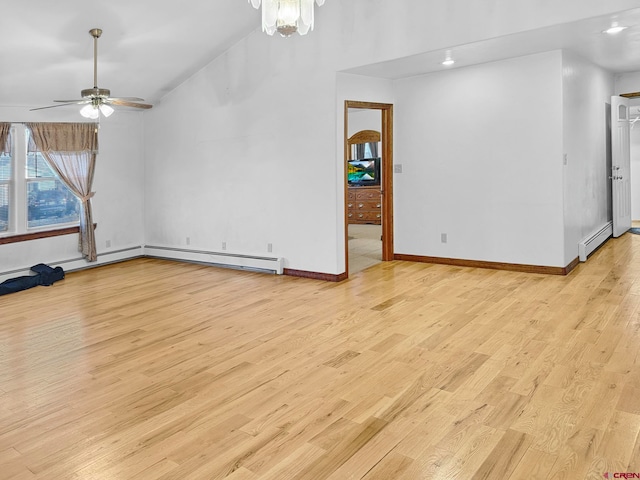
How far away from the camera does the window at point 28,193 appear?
6344 mm

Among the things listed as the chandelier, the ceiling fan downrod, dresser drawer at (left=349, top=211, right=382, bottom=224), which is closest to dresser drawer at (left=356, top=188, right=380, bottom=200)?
dresser drawer at (left=349, top=211, right=382, bottom=224)

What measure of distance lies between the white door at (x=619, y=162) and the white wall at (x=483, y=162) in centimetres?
Answer: 284

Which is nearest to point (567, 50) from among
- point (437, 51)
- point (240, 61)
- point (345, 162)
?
point (437, 51)

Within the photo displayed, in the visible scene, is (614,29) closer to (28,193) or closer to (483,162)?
(483,162)

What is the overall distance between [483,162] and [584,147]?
5.05 ft

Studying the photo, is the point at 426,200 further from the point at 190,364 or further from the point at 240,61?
the point at 190,364

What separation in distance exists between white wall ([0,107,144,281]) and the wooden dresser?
568cm

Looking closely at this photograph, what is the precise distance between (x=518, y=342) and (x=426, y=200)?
328 cm

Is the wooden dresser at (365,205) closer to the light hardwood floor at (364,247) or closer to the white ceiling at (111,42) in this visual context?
the light hardwood floor at (364,247)

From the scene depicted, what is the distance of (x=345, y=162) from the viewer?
19.5ft

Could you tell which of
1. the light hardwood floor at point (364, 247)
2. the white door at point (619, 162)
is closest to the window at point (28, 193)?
the light hardwood floor at point (364, 247)

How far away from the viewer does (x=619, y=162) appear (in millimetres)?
7941

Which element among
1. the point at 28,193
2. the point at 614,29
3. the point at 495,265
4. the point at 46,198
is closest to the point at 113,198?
the point at 46,198

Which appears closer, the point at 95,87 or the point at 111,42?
the point at 95,87
